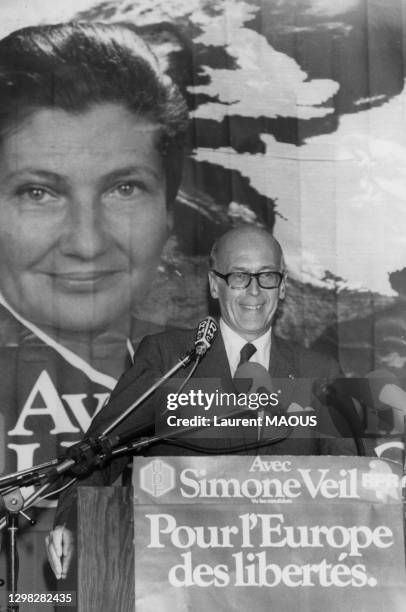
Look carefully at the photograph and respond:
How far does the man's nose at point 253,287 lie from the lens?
3.15 meters

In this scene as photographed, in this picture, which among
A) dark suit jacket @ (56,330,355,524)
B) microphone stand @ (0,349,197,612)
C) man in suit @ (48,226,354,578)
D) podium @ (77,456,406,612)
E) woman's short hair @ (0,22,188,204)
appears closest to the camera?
podium @ (77,456,406,612)

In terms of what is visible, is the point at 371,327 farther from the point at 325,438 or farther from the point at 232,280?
the point at 325,438

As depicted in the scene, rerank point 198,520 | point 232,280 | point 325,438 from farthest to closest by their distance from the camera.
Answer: point 232,280 < point 325,438 < point 198,520

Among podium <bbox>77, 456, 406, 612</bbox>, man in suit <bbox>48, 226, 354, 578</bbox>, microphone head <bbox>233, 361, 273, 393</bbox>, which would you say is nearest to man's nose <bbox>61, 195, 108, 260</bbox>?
man in suit <bbox>48, 226, 354, 578</bbox>

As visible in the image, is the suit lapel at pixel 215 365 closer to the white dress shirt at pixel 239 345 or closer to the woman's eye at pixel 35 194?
the white dress shirt at pixel 239 345

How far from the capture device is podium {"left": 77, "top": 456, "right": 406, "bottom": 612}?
2.22 meters

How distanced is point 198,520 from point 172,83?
6.85 ft

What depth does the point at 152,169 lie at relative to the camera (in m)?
3.96

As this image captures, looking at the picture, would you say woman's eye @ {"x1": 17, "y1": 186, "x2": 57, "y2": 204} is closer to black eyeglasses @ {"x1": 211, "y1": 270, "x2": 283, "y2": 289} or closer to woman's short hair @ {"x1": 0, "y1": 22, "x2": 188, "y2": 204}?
woman's short hair @ {"x1": 0, "y1": 22, "x2": 188, "y2": 204}

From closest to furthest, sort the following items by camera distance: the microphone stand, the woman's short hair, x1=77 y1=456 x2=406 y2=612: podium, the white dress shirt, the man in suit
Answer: x1=77 y1=456 x2=406 y2=612: podium → the microphone stand → the man in suit → the white dress shirt → the woman's short hair

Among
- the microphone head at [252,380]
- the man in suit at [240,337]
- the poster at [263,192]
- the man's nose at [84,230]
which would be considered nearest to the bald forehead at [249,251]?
the man in suit at [240,337]

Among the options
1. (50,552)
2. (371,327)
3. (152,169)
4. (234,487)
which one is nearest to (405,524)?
(234,487)

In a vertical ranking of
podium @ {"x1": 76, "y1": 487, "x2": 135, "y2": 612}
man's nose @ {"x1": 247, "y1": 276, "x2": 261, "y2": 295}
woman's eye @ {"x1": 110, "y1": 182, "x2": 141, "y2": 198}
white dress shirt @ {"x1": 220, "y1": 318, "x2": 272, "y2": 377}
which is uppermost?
woman's eye @ {"x1": 110, "y1": 182, "x2": 141, "y2": 198}

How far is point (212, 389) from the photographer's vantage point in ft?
8.17
